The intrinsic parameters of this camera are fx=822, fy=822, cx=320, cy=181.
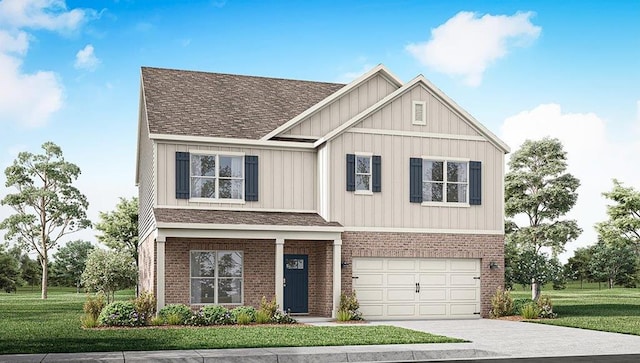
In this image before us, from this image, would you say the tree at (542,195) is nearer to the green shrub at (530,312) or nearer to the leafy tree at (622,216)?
the leafy tree at (622,216)

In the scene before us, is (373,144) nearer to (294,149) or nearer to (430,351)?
(294,149)

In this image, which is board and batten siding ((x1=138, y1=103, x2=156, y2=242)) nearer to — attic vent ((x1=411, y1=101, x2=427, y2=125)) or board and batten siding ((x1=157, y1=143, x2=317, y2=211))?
board and batten siding ((x1=157, y1=143, x2=317, y2=211))

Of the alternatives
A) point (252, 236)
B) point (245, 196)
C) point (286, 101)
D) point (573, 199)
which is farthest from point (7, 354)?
point (573, 199)

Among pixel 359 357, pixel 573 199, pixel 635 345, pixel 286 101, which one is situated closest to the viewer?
pixel 359 357

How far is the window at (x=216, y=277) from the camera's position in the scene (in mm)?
26391

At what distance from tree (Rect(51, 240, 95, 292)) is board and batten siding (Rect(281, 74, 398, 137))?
60.5 m

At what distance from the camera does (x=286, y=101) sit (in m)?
31.4

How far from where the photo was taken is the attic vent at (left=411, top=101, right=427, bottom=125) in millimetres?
28594

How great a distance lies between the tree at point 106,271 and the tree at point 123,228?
12.4m

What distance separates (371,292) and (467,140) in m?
6.45

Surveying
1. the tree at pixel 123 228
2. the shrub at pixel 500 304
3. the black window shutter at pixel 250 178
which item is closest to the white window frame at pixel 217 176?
the black window shutter at pixel 250 178

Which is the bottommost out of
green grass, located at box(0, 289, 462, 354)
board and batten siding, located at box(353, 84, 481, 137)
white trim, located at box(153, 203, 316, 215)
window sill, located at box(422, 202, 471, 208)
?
green grass, located at box(0, 289, 462, 354)

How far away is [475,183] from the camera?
29.0 m

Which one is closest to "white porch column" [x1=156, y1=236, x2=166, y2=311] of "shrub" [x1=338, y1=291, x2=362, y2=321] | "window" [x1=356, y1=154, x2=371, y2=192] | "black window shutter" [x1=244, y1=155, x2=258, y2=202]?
"black window shutter" [x1=244, y1=155, x2=258, y2=202]
